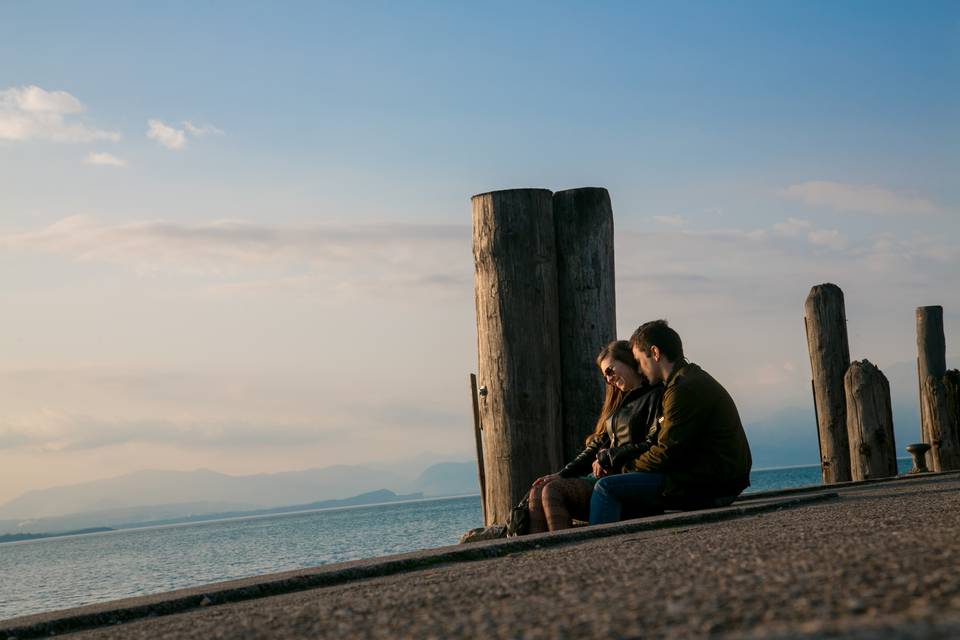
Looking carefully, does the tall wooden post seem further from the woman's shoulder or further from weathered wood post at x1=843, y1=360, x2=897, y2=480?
the woman's shoulder

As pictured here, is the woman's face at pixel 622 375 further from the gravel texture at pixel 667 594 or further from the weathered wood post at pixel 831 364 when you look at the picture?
the weathered wood post at pixel 831 364

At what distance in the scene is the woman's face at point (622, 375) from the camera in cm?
725

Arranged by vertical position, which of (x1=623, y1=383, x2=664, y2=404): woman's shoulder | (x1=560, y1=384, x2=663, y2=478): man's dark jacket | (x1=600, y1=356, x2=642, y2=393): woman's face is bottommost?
(x1=560, y1=384, x2=663, y2=478): man's dark jacket

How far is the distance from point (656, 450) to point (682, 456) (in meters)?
0.17

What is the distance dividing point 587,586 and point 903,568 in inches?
37.5

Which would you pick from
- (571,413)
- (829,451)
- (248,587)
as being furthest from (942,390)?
(248,587)

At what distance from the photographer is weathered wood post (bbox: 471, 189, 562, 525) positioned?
313 inches

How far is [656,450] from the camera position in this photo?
6727mm

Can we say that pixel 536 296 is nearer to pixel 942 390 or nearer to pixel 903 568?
pixel 903 568

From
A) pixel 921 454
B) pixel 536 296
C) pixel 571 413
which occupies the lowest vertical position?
pixel 921 454

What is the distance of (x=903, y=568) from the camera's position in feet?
9.94

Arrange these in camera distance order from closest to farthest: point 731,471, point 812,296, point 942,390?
point 731,471 < point 812,296 < point 942,390

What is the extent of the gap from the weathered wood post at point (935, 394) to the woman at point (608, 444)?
285 inches

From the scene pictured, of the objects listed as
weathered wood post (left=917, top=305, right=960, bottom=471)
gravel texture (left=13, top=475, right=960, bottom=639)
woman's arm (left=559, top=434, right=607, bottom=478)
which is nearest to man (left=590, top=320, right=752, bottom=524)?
woman's arm (left=559, top=434, right=607, bottom=478)
